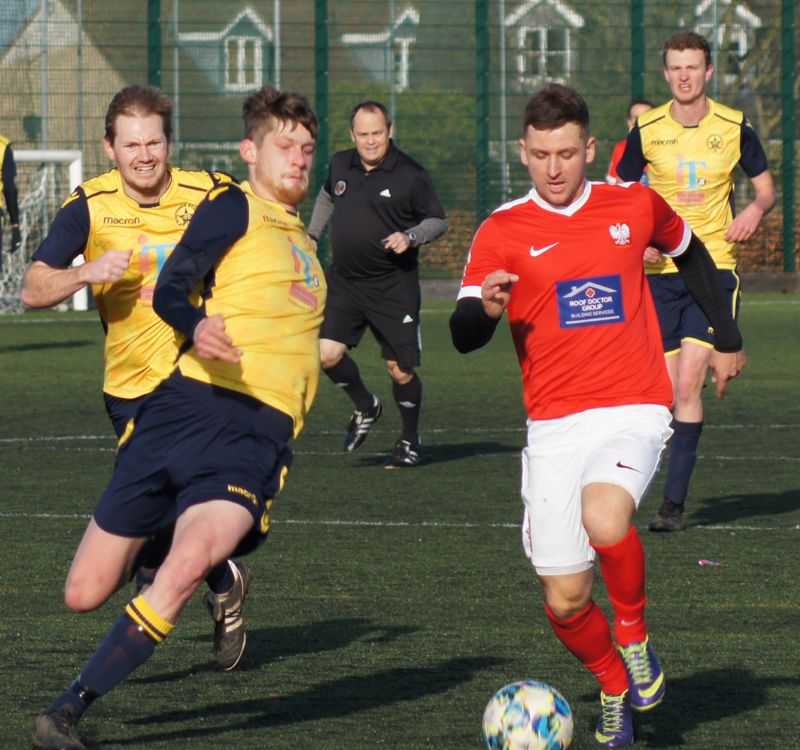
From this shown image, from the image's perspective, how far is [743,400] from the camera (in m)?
14.2

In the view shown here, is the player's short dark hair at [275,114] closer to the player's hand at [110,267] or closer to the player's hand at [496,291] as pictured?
the player's hand at [110,267]

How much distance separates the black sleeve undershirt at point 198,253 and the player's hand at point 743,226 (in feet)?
13.6

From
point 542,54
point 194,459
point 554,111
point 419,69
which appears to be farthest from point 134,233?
point 542,54

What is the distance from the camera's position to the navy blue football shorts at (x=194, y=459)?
491 cm

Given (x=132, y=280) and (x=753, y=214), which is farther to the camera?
(x=753, y=214)

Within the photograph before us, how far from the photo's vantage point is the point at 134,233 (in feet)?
21.2

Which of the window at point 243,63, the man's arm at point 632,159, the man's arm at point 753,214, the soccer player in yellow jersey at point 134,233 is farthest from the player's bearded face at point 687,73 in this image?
the window at point 243,63

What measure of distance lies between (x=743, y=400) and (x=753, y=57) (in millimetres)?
14283

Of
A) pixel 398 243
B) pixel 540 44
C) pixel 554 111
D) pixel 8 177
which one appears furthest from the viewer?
pixel 540 44

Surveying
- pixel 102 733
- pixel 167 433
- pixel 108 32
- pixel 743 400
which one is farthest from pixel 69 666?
pixel 108 32

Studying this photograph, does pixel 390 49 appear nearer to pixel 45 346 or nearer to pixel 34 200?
pixel 34 200

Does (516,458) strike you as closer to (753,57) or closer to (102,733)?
(102,733)

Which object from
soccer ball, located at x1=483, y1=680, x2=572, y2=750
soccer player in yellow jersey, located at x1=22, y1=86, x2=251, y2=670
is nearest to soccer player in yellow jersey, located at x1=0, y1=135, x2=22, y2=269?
soccer player in yellow jersey, located at x1=22, y1=86, x2=251, y2=670

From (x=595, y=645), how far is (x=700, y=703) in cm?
53
